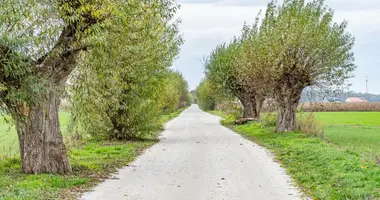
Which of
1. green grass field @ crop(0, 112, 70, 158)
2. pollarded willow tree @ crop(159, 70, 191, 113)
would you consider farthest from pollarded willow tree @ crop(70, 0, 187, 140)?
pollarded willow tree @ crop(159, 70, 191, 113)

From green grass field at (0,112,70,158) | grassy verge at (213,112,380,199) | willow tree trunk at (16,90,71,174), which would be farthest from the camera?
green grass field at (0,112,70,158)

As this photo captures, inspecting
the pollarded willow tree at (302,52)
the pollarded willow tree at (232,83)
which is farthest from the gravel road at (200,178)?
the pollarded willow tree at (232,83)

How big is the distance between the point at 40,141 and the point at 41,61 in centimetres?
218

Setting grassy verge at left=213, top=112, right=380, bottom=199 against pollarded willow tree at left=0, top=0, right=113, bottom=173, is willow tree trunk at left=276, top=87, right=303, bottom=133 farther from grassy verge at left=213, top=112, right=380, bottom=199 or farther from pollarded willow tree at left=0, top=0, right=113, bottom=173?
pollarded willow tree at left=0, top=0, right=113, bottom=173

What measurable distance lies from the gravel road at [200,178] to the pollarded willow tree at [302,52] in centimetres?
882

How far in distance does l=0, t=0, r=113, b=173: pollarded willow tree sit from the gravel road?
7.19 ft

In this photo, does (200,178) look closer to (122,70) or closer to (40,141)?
(40,141)

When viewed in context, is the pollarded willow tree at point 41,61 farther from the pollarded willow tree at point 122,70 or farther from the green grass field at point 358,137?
the green grass field at point 358,137

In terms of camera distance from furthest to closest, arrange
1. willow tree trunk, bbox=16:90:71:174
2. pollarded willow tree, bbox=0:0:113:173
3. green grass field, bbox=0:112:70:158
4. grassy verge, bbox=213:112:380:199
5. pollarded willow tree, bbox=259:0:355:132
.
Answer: pollarded willow tree, bbox=259:0:355:132
green grass field, bbox=0:112:70:158
willow tree trunk, bbox=16:90:71:174
pollarded willow tree, bbox=0:0:113:173
grassy verge, bbox=213:112:380:199

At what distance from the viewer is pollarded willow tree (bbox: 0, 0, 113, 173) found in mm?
11719

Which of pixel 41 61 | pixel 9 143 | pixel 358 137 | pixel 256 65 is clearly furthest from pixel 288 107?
pixel 41 61

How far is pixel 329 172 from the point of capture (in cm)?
1394

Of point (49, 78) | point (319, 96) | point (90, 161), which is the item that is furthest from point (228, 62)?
point (49, 78)

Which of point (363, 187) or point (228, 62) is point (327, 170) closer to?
point (363, 187)
